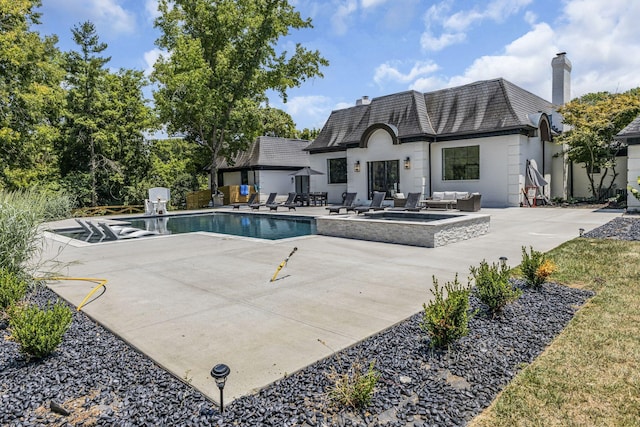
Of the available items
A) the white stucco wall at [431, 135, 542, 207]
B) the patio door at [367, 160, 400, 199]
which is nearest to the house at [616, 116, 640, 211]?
the white stucco wall at [431, 135, 542, 207]

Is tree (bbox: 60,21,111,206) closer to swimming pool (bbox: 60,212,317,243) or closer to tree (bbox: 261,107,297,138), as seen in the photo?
swimming pool (bbox: 60,212,317,243)

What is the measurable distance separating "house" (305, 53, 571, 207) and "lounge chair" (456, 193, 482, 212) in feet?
8.81

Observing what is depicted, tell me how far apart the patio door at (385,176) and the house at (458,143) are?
0.18ft

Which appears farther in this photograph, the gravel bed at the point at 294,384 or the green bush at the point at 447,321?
the green bush at the point at 447,321

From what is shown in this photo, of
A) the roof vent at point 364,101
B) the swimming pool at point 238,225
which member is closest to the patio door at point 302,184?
the roof vent at point 364,101

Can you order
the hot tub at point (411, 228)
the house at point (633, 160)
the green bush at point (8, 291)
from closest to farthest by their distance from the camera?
the green bush at point (8, 291)
the hot tub at point (411, 228)
the house at point (633, 160)

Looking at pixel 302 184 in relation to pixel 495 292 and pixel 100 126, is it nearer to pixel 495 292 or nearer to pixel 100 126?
pixel 100 126

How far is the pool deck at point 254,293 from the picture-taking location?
11.9ft

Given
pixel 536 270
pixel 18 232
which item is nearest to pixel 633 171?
Result: pixel 536 270

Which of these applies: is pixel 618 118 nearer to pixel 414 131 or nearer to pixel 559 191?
pixel 559 191

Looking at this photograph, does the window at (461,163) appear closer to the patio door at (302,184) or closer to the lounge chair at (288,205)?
the lounge chair at (288,205)

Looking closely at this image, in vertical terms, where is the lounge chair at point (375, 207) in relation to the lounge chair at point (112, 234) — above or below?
above

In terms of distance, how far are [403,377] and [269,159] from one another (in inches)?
1030

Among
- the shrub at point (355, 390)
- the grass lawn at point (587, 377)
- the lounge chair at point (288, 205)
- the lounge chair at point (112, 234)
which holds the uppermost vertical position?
A: the lounge chair at point (288, 205)
